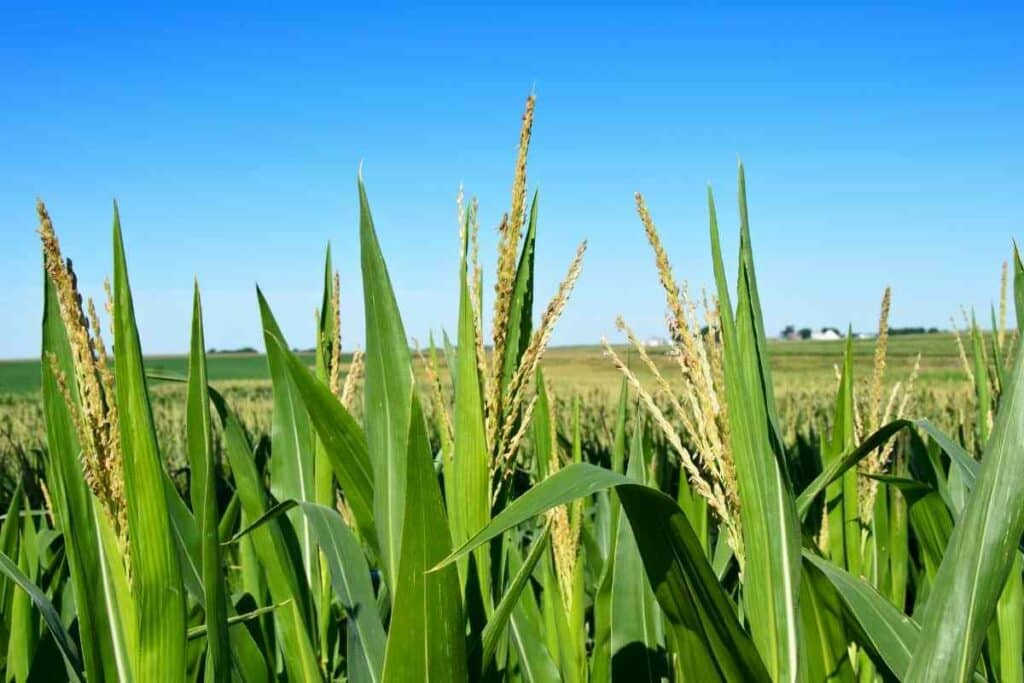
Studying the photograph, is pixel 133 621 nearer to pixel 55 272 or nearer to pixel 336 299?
pixel 55 272

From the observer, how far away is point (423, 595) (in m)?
1.01

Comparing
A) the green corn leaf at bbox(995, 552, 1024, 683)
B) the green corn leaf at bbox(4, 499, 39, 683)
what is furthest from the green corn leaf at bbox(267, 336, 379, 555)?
the green corn leaf at bbox(995, 552, 1024, 683)

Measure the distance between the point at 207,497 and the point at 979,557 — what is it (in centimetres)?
88

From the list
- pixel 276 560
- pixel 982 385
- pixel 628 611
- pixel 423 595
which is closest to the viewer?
pixel 423 595

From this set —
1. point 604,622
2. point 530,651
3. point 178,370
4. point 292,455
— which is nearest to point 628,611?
point 604,622

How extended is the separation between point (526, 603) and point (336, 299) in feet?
2.61

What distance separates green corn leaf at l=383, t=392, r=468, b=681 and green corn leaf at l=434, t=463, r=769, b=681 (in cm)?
8

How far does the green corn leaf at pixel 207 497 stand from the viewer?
1138mm

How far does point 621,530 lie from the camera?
1.72 metres

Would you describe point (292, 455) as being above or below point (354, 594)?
above

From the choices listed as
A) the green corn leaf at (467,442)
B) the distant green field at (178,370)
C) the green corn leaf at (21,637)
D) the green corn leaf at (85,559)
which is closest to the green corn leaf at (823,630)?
the green corn leaf at (467,442)

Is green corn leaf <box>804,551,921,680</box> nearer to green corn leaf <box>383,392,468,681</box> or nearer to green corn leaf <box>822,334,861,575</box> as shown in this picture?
green corn leaf <box>383,392,468,681</box>

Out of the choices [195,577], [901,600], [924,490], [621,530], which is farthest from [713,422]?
[901,600]

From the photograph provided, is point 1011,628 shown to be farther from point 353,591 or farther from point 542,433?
point 353,591
